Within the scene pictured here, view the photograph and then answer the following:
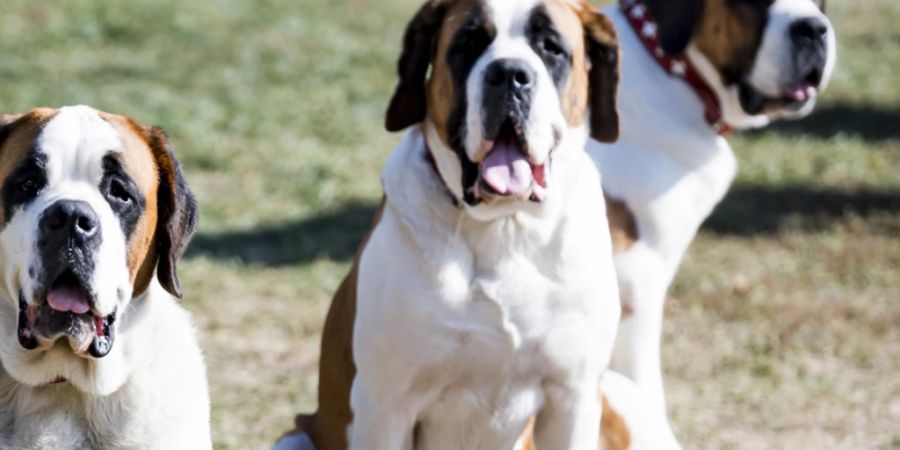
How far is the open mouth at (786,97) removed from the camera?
5.77m

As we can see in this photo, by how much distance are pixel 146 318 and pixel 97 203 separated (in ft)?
1.37

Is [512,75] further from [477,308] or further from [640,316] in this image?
[640,316]

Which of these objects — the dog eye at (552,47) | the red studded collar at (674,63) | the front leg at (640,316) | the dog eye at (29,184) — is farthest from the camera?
the red studded collar at (674,63)

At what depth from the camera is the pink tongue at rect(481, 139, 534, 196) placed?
4.57 metres

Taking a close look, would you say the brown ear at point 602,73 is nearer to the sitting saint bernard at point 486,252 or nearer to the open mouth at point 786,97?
the sitting saint bernard at point 486,252

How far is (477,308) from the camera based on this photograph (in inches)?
186

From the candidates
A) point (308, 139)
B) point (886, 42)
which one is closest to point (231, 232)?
point (308, 139)

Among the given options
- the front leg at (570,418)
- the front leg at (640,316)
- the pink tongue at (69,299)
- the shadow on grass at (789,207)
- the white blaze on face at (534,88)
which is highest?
the white blaze on face at (534,88)

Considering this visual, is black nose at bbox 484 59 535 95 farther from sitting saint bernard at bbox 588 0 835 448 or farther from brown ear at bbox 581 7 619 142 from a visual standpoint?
sitting saint bernard at bbox 588 0 835 448

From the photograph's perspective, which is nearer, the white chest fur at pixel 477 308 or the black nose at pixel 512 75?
the black nose at pixel 512 75

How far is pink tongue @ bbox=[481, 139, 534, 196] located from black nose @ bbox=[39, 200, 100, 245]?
113 centimetres

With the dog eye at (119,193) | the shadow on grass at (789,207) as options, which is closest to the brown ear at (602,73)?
the dog eye at (119,193)

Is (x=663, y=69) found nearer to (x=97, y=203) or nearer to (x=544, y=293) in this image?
(x=544, y=293)

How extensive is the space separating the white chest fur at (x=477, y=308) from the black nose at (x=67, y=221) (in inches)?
39.8
